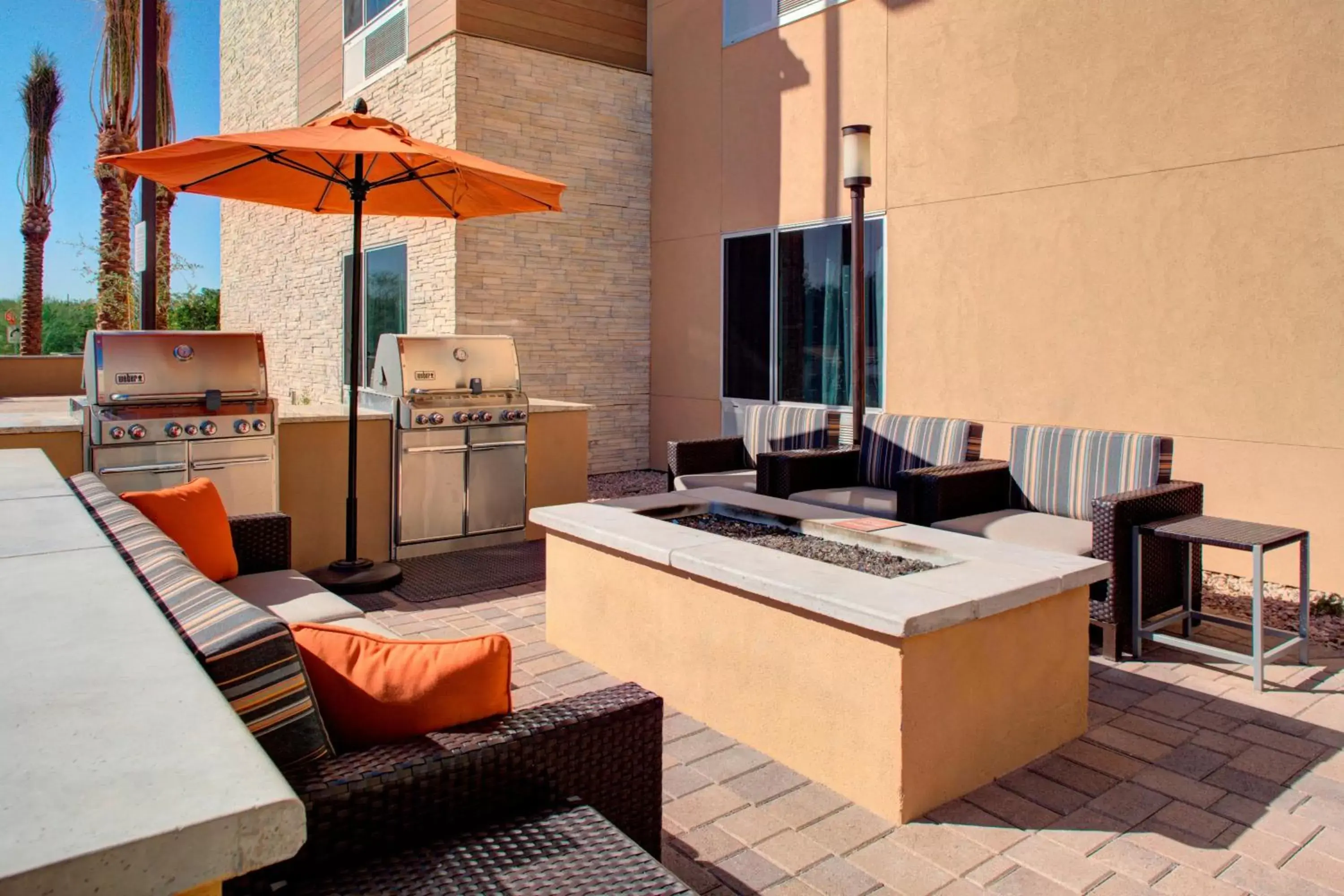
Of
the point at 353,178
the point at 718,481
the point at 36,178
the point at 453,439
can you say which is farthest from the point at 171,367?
the point at 36,178

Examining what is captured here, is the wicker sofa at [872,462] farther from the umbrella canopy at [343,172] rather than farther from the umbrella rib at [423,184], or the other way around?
the umbrella rib at [423,184]

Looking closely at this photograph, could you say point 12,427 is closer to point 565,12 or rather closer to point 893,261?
point 893,261

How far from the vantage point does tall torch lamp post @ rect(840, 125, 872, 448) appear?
5992mm

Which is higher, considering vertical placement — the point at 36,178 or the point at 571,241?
the point at 36,178

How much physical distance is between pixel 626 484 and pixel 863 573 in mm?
5578

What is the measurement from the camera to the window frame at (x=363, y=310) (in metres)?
9.11

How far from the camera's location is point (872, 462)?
5.86 metres

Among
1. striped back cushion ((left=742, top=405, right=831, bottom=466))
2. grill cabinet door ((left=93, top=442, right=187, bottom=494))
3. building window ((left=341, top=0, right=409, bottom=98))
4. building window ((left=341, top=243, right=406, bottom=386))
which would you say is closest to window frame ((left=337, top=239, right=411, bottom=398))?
building window ((left=341, top=243, right=406, bottom=386))

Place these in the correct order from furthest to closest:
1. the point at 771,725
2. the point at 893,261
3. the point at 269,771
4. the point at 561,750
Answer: the point at 893,261, the point at 771,725, the point at 561,750, the point at 269,771

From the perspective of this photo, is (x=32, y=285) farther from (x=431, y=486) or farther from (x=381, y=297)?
(x=431, y=486)

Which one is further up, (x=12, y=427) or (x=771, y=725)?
(x=12, y=427)

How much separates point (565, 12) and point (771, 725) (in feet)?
24.8

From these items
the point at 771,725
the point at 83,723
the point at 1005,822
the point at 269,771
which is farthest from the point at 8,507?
the point at 1005,822

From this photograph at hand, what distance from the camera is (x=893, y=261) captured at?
277 inches
